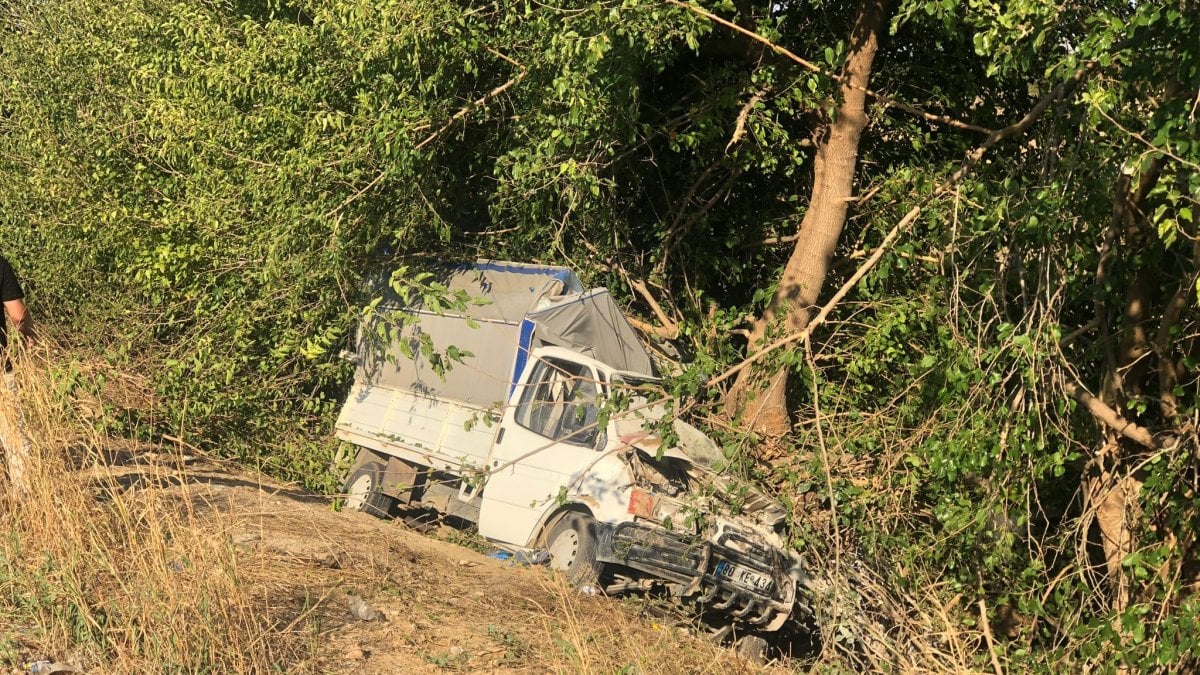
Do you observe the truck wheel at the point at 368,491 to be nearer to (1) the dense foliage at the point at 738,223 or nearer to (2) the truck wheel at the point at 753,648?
(1) the dense foliage at the point at 738,223

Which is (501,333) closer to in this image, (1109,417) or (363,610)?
(363,610)

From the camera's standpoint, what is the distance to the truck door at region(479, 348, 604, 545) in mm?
9383

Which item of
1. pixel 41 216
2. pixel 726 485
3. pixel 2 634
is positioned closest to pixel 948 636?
pixel 726 485

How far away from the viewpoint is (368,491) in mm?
11695

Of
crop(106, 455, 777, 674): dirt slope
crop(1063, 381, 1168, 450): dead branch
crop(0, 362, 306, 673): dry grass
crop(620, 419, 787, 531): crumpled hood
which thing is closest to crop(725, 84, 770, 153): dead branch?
crop(620, 419, 787, 531): crumpled hood

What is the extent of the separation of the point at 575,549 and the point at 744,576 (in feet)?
4.29

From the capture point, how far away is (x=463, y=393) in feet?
36.6

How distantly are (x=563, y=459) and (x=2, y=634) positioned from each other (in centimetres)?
437

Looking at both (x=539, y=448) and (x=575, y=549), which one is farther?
(x=539, y=448)

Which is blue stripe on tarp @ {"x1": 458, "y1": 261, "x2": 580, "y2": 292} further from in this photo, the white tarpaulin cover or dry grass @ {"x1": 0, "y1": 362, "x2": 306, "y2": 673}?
dry grass @ {"x1": 0, "y1": 362, "x2": 306, "y2": 673}

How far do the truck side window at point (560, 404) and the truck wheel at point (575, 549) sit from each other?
609 mm

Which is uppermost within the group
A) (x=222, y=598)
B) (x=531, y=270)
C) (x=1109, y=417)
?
(x=1109, y=417)

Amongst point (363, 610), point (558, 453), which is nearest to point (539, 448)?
point (558, 453)

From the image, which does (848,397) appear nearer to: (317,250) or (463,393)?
(463,393)
